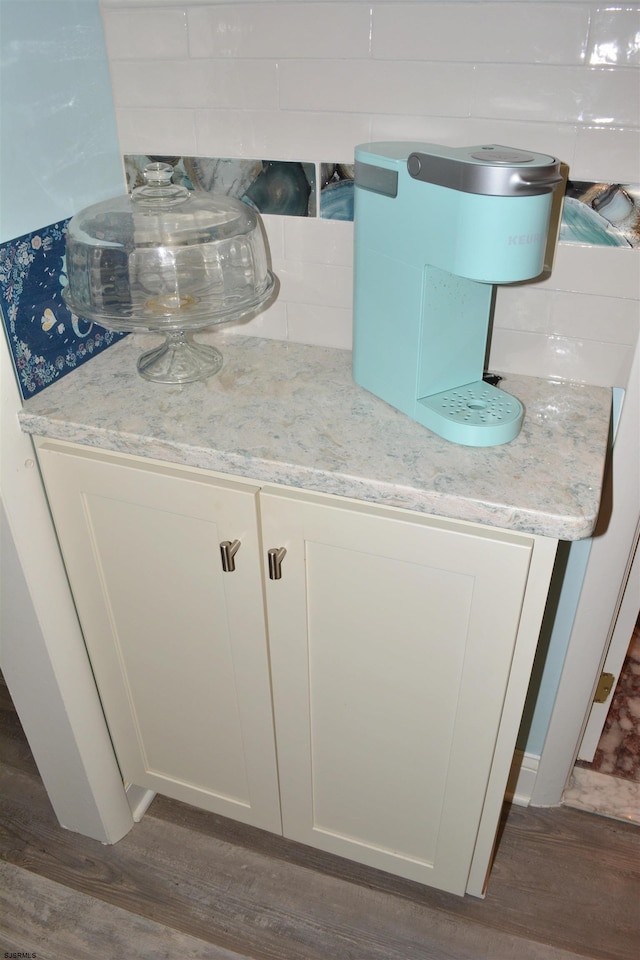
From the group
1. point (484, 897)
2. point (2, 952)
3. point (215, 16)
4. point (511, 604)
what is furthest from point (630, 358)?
point (2, 952)

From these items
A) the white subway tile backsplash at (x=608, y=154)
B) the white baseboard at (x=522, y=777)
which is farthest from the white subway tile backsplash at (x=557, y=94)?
the white baseboard at (x=522, y=777)

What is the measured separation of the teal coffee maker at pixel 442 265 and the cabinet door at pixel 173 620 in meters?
0.31

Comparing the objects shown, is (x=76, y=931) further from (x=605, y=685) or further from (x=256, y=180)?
(x=256, y=180)

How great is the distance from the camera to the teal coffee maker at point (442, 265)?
911 mm

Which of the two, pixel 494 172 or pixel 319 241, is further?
pixel 319 241

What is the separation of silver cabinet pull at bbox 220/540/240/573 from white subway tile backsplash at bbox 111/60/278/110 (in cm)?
71

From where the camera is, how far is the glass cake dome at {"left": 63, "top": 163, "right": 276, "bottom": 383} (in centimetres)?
118

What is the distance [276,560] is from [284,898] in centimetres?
78

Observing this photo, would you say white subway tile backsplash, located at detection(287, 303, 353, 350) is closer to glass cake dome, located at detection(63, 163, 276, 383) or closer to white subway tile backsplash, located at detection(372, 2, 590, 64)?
glass cake dome, located at detection(63, 163, 276, 383)

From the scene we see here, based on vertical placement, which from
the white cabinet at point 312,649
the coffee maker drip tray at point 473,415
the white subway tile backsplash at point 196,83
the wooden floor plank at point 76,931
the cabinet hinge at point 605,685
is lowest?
the wooden floor plank at point 76,931

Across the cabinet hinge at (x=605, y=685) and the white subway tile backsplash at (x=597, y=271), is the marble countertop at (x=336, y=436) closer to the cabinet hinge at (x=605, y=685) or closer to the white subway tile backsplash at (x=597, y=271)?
the white subway tile backsplash at (x=597, y=271)

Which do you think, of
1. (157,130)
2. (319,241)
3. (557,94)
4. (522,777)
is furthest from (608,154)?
(522,777)

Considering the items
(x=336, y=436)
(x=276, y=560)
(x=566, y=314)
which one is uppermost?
(x=566, y=314)

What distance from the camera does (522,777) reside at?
161 cm
